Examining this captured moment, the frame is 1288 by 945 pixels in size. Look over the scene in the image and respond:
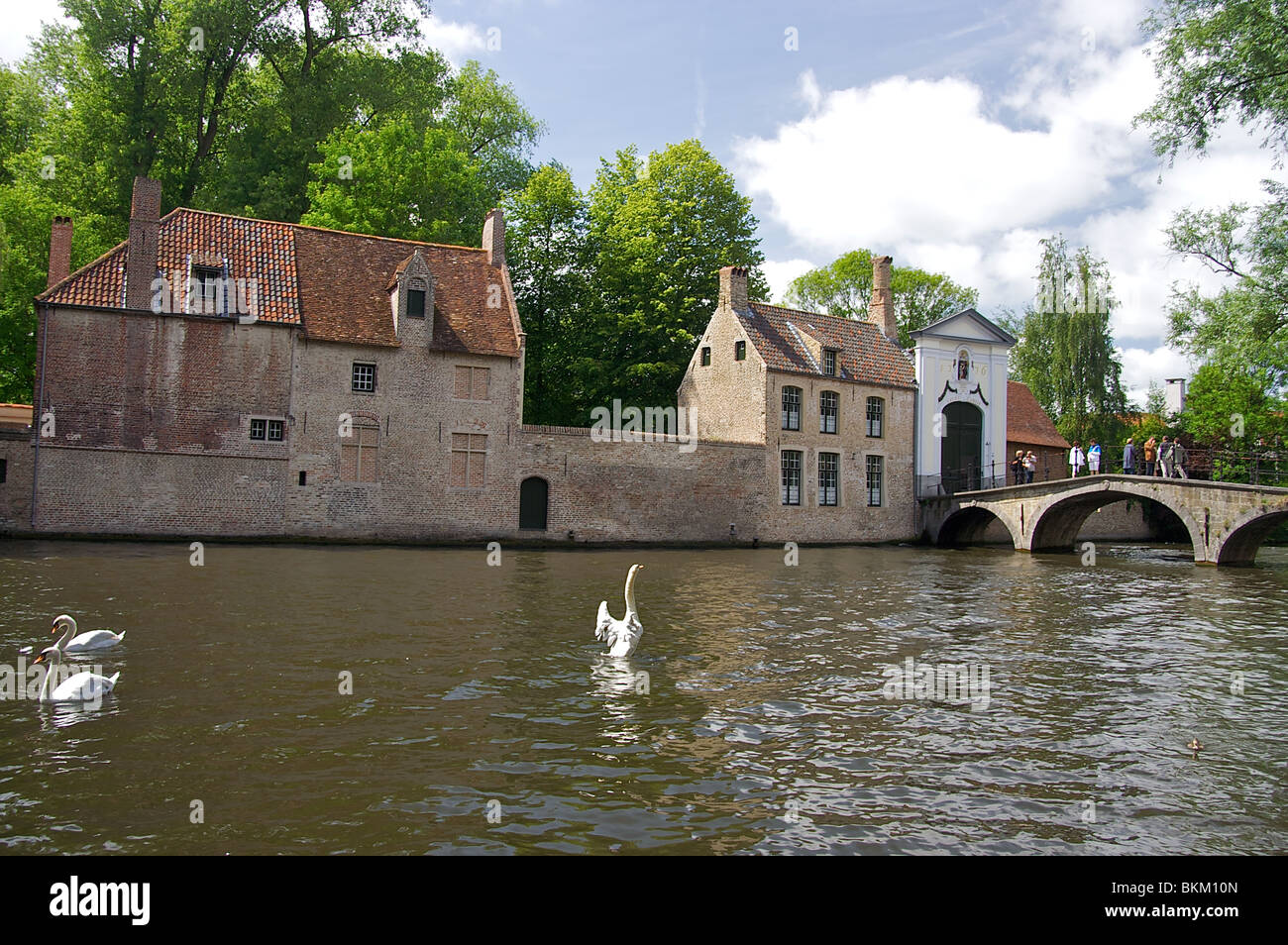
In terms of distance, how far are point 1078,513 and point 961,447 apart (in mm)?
6024

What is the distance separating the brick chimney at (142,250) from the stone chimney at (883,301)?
1071 inches

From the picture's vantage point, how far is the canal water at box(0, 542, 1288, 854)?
572 centimetres

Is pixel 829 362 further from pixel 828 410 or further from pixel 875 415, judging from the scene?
pixel 875 415

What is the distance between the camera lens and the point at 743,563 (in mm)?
25344

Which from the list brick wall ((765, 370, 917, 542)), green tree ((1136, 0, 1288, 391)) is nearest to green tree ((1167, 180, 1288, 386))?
green tree ((1136, 0, 1288, 391))

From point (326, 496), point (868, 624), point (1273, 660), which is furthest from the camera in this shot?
point (326, 496)

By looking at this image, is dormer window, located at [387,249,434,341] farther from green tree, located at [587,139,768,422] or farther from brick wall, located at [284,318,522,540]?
green tree, located at [587,139,768,422]

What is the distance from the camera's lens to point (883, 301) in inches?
1567

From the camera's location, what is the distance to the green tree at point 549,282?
37938 millimetres

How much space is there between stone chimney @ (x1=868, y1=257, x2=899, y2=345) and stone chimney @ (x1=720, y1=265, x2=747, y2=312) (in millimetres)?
7551

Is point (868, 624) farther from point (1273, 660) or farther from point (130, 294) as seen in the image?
point (130, 294)

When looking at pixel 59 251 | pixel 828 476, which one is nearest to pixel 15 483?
pixel 59 251

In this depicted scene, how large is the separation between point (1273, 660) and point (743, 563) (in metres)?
14.5
